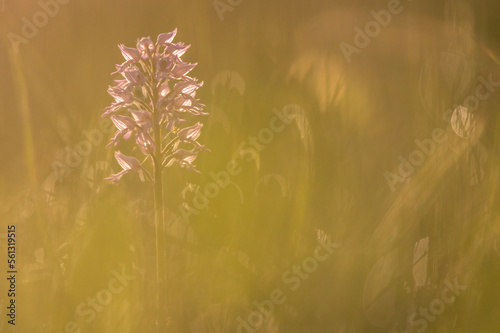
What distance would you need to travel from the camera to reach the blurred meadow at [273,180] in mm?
2465

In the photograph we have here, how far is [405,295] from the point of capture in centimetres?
255

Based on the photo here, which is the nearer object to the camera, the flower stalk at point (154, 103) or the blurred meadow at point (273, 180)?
the flower stalk at point (154, 103)

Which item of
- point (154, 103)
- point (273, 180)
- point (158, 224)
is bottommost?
point (158, 224)

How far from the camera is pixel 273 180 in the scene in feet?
9.07

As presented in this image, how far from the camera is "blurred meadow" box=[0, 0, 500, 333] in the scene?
8.09ft

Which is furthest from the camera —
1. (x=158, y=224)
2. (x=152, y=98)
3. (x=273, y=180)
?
(x=273, y=180)

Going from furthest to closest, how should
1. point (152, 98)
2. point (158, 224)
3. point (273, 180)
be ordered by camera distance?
point (273, 180)
point (152, 98)
point (158, 224)

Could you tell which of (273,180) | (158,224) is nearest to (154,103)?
(158,224)

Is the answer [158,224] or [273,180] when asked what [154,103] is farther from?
[273,180]

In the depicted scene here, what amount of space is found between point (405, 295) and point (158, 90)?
5.13 ft

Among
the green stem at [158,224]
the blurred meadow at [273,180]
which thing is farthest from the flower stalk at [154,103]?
the blurred meadow at [273,180]

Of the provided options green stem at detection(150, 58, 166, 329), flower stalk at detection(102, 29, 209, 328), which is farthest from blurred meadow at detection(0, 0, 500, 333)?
flower stalk at detection(102, 29, 209, 328)

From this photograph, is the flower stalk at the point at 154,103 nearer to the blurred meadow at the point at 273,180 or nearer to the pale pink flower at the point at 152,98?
the pale pink flower at the point at 152,98

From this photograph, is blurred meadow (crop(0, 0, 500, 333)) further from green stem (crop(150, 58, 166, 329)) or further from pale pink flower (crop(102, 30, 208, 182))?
pale pink flower (crop(102, 30, 208, 182))
